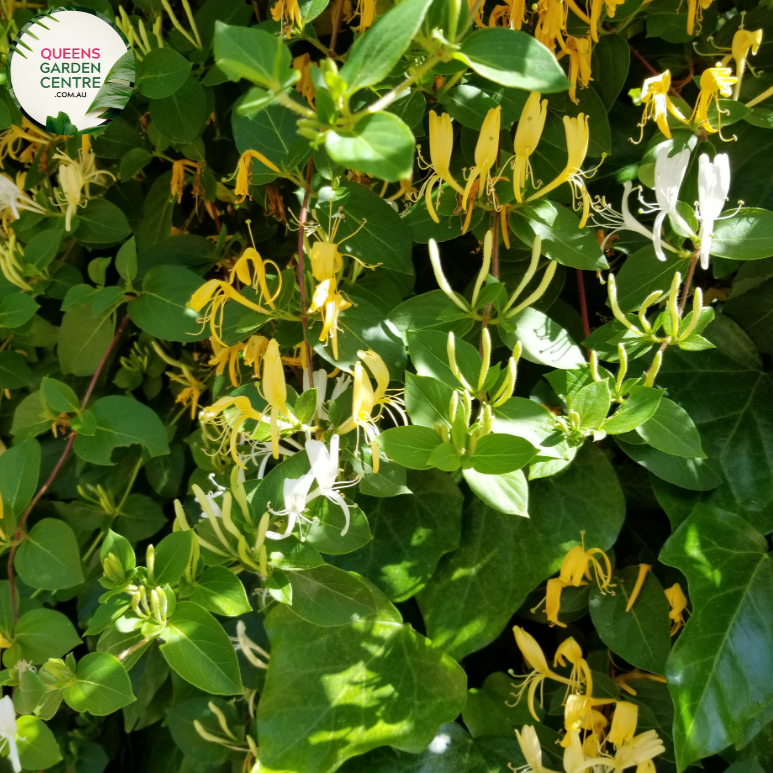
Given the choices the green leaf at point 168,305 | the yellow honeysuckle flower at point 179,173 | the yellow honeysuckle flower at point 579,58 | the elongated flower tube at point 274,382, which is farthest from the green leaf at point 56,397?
the yellow honeysuckle flower at point 579,58

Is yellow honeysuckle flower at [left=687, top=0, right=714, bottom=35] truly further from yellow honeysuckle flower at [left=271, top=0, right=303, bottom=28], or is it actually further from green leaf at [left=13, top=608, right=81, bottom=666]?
green leaf at [left=13, top=608, right=81, bottom=666]

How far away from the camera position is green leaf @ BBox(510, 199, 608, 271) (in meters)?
0.51

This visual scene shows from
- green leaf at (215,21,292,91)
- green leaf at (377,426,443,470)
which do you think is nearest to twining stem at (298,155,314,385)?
green leaf at (377,426,443,470)

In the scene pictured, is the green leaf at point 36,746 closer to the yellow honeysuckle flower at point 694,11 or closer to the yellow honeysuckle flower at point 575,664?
the yellow honeysuckle flower at point 575,664

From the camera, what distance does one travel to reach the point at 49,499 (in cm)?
92

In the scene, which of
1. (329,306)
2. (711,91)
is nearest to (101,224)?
(329,306)

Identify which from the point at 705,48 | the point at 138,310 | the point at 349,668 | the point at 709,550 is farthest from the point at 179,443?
the point at 705,48

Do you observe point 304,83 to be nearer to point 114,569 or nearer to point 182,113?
point 182,113

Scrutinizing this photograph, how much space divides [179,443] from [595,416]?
544 millimetres

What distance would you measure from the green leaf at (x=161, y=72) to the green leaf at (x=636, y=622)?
60 centimetres

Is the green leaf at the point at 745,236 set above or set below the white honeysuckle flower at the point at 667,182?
below

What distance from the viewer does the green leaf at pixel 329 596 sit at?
1.75 feet

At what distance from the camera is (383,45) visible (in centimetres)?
31

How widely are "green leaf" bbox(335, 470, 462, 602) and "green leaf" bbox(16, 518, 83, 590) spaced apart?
0.86 ft
